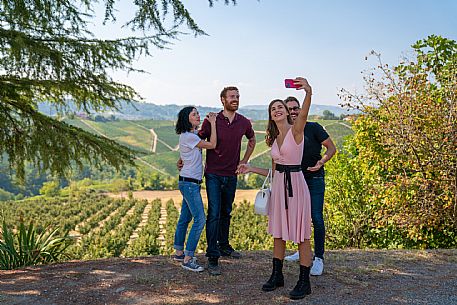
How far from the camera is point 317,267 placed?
443 cm

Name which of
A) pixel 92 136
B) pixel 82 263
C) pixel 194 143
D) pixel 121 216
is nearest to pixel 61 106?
pixel 92 136

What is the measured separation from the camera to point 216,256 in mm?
4395

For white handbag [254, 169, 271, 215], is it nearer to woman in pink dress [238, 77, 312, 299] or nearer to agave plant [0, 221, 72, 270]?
woman in pink dress [238, 77, 312, 299]

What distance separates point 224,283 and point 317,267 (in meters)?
0.93

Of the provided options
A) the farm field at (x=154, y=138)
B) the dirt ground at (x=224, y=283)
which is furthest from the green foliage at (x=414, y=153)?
the farm field at (x=154, y=138)

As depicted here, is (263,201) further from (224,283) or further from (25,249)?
(25,249)

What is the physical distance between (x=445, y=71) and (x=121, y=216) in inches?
1385

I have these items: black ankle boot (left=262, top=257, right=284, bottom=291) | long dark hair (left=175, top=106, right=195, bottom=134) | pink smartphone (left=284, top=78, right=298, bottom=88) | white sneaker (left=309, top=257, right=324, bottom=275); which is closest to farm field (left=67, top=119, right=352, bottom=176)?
white sneaker (left=309, top=257, right=324, bottom=275)

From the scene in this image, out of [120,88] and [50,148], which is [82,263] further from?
[120,88]

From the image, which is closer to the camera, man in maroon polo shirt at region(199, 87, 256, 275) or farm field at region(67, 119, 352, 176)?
man in maroon polo shirt at region(199, 87, 256, 275)

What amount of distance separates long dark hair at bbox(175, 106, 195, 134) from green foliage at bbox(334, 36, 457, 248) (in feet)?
14.4

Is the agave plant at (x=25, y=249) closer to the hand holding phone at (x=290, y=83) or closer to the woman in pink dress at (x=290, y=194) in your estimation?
the woman in pink dress at (x=290, y=194)

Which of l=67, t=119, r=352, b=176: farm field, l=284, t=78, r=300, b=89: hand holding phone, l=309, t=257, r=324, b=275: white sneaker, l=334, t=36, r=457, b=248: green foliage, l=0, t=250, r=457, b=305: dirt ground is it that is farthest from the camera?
l=67, t=119, r=352, b=176: farm field

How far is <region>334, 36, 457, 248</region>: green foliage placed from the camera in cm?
736
